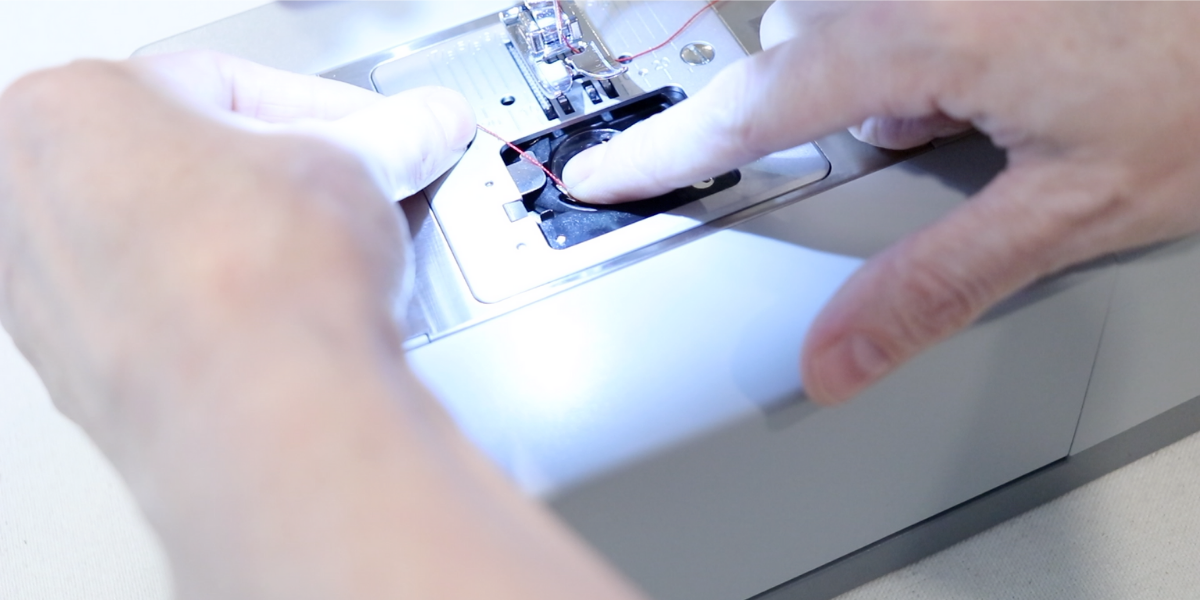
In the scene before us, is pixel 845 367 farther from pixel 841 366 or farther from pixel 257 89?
pixel 257 89

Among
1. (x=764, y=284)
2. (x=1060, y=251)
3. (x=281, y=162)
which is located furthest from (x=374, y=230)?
(x=1060, y=251)

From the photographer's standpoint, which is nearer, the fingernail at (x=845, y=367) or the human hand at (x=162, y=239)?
the human hand at (x=162, y=239)

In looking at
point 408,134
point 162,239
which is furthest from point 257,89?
point 162,239

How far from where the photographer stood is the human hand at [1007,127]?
1.28 feet

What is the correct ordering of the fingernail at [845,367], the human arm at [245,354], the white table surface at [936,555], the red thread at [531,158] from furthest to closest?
the white table surface at [936,555]
the red thread at [531,158]
the fingernail at [845,367]
the human arm at [245,354]

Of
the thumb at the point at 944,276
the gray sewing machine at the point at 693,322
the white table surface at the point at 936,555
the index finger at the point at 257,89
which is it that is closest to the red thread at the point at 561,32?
the gray sewing machine at the point at 693,322

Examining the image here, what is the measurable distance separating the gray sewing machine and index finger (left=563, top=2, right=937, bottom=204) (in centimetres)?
2

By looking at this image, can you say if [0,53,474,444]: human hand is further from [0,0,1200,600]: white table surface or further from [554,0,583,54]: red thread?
[0,0,1200,600]: white table surface

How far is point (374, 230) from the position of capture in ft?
1.05

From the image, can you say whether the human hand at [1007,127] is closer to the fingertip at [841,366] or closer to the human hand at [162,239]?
the fingertip at [841,366]

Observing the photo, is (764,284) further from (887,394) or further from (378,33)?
(378,33)

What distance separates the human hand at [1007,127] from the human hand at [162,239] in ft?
0.68

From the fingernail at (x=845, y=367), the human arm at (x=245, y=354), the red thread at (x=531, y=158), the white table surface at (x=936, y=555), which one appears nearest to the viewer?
the human arm at (x=245, y=354)

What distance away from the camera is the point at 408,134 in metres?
0.43
